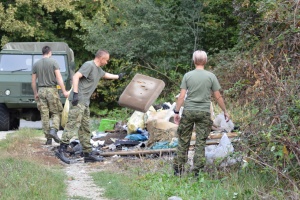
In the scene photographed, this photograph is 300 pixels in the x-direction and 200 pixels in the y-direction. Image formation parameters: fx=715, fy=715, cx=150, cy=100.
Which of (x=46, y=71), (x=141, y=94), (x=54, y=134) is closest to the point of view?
(x=54, y=134)

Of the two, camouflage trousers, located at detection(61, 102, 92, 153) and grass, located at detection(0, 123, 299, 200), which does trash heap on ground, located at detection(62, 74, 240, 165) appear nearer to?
camouflage trousers, located at detection(61, 102, 92, 153)

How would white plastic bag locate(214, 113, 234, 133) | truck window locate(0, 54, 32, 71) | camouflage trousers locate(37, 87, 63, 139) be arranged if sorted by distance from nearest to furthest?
white plastic bag locate(214, 113, 234, 133) < camouflage trousers locate(37, 87, 63, 139) < truck window locate(0, 54, 32, 71)

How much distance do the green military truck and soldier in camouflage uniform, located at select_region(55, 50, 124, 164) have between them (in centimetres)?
701

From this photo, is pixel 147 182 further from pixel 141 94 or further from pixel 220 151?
pixel 141 94

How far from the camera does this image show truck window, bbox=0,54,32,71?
19094mm

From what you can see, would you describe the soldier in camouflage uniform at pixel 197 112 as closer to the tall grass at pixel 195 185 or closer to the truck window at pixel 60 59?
the tall grass at pixel 195 185

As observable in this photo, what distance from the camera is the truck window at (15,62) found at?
62.6 ft

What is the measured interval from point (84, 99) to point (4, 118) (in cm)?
817

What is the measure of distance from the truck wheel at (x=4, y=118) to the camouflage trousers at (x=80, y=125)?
757 cm

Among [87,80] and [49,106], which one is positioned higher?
[87,80]

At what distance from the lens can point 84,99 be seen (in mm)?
11242

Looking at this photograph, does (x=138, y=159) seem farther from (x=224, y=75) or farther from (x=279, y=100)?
(x=224, y=75)

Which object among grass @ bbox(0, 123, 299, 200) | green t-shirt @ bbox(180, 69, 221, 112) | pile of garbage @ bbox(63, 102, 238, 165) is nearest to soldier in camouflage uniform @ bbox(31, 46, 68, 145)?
pile of garbage @ bbox(63, 102, 238, 165)

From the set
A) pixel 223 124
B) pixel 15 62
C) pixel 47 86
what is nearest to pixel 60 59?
pixel 15 62
